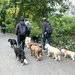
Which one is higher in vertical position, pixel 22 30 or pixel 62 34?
pixel 22 30

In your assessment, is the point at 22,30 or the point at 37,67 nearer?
the point at 37,67

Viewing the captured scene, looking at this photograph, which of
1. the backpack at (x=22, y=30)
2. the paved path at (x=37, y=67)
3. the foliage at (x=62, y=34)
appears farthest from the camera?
the foliage at (x=62, y=34)

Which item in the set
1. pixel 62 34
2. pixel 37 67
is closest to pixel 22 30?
pixel 37 67

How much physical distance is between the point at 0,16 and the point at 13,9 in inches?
197

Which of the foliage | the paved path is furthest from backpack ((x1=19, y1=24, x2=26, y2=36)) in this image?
the foliage

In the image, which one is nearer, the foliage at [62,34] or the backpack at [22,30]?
the backpack at [22,30]

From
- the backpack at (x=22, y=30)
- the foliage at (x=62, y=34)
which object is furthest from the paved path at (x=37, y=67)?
the foliage at (x=62, y=34)

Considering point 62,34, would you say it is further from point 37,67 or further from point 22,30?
point 37,67

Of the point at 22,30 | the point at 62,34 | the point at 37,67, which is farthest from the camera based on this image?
the point at 62,34

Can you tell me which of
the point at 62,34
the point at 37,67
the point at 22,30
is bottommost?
the point at 62,34

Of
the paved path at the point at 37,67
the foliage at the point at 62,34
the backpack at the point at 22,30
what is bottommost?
Result: the foliage at the point at 62,34

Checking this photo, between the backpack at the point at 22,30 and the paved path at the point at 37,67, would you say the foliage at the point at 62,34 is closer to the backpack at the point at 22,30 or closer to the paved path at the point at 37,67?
the paved path at the point at 37,67

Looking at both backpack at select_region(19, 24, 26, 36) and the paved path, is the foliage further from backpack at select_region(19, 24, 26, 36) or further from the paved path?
backpack at select_region(19, 24, 26, 36)

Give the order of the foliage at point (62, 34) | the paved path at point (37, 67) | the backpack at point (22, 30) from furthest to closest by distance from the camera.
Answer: the foliage at point (62, 34) → the backpack at point (22, 30) → the paved path at point (37, 67)
